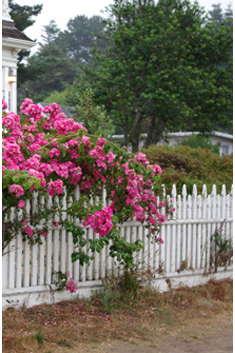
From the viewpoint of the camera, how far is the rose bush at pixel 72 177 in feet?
18.3

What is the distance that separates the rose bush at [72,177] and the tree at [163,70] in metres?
19.2

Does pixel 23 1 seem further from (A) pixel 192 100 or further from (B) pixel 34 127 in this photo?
(B) pixel 34 127

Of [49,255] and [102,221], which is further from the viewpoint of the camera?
[49,255]

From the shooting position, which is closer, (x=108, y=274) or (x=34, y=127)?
(x=34, y=127)

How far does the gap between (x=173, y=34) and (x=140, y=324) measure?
73.4 ft

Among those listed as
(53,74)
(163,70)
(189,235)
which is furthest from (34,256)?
(53,74)

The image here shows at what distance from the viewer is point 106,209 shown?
5.65 meters

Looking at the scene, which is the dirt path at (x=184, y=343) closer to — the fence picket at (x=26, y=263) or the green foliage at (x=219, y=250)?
the fence picket at (x=26, y=263)

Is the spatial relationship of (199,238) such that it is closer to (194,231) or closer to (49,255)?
(194,231)

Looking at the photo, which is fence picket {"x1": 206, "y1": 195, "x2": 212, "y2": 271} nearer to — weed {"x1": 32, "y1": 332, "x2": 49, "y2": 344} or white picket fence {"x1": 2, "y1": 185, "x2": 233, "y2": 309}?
white picket fence {"x1": 2, "y1": 185, "x2": 233, "y2": 309}

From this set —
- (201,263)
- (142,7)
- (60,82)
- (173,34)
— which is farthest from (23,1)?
(201,263)

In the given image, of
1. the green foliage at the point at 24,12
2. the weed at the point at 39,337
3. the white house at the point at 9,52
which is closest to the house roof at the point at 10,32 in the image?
the white house at the point at 9,52

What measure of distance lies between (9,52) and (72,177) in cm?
960

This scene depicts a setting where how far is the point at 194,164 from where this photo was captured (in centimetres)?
985
